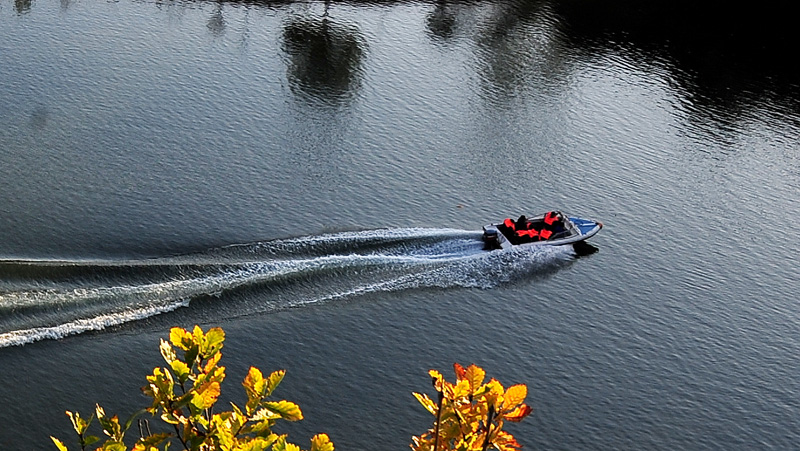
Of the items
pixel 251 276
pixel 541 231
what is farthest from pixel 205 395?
pixel 541 231

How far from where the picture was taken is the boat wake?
34.2m

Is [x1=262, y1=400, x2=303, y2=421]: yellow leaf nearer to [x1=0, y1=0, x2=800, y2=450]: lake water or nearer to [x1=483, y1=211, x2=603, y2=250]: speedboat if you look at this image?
[x1=0, y1=0, x2=800, y2=450]: lake water

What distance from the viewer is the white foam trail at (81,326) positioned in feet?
107

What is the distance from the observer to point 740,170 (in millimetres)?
53750

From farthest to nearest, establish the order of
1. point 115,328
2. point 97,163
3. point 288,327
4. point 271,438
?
point 97,163, point 288,327, point 115,328, point 271,438

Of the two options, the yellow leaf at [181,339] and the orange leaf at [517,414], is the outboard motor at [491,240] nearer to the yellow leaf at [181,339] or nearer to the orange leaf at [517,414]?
the orange leaf at [517,414]

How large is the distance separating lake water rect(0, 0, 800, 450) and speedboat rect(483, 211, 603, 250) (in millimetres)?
760

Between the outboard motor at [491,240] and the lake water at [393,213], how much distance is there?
2.57 feet

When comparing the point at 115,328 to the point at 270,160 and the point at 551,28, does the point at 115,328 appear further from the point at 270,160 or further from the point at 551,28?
the point at 551,28

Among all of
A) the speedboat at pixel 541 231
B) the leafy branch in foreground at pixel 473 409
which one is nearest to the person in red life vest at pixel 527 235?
the speedboat at pixel 541 231

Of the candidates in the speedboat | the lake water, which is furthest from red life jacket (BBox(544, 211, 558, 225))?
the lake water

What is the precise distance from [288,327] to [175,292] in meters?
4.24

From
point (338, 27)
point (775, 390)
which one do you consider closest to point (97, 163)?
point (338, 27)

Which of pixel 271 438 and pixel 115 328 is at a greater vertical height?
pixel 271 438
